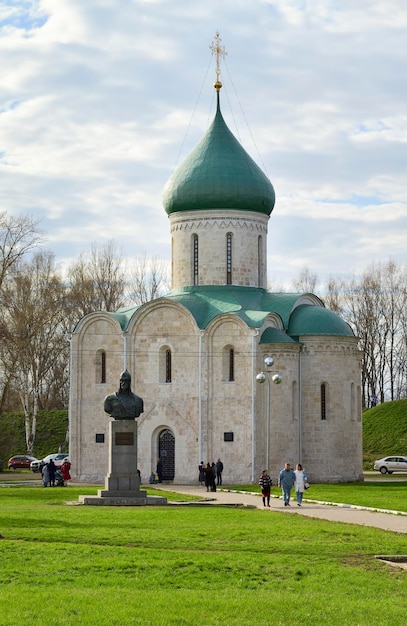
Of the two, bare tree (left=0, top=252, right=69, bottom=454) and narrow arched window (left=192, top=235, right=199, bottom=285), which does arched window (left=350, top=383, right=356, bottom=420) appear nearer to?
narrow arched window (left=192, top=235, right=199, bottom=285)

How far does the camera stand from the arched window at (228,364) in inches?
1635

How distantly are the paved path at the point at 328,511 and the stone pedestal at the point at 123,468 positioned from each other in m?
2.03

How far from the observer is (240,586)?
13492mm

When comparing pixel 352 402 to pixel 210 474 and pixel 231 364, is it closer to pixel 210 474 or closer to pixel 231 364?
pixel 231 364

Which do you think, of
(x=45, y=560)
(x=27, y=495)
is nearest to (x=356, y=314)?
(x=27, y=495)

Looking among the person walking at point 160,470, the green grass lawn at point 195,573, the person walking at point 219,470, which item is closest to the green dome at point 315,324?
the person walking at point 219,470

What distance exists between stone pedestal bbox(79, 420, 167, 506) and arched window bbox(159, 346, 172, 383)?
13.5 m

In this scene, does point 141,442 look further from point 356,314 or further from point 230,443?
point 356,314

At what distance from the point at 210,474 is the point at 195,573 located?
70.7 feet

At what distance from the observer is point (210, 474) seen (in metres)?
35.7

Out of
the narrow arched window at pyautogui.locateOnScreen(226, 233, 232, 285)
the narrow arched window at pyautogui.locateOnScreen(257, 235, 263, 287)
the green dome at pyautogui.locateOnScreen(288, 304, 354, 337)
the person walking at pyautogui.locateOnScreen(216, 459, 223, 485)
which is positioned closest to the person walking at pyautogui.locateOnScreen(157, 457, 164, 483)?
the person walking at pyautogui.locateOnScreen(216, 459, 223, 485)

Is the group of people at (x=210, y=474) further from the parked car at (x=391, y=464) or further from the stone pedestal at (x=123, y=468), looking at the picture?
the parked car at (x=391, y=464)

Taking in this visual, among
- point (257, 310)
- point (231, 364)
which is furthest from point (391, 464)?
point (231, 364)

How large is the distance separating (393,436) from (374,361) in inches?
432
